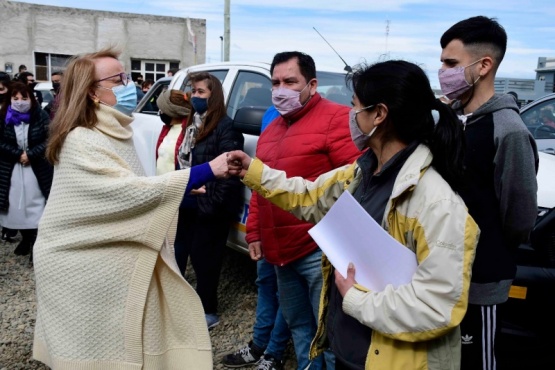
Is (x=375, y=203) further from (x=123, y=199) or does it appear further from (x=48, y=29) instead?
(x=48, y=29)

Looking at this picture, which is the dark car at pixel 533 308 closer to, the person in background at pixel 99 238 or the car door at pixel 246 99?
the person in background at pixel 99 238

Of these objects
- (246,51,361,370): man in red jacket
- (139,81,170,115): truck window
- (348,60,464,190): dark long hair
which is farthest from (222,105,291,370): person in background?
(139,81,170,115): truck window

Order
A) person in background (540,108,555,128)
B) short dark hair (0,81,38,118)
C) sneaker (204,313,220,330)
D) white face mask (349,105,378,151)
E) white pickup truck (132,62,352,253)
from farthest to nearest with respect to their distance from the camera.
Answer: short dark hair (0,81,38,118), person in background (540,108,555,128), sneaker (204,313,220,330), white pickup truck (132,62,352,253), white face mask (349,105,378,151)

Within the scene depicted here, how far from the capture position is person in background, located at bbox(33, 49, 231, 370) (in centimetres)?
245

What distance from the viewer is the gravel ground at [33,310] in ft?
13.5

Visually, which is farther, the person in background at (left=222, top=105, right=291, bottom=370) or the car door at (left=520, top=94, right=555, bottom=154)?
the car door at (left=520, top=94, right=555, bottom=154)

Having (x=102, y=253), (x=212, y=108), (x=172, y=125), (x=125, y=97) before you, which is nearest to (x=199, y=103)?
(x=212, y=108)

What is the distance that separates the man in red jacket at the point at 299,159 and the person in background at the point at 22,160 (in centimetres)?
385

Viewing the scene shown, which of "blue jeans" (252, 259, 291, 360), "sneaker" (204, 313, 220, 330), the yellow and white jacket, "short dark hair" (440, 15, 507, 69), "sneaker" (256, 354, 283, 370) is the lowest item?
"sneaker" (204, 313, 220, 330)

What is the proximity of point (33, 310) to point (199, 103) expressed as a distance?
2350 millimetres

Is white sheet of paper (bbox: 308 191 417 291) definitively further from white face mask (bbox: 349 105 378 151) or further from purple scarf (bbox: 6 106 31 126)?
purple scarf (bbox: 6 106 31 126)

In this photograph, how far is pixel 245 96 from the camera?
5086 mm

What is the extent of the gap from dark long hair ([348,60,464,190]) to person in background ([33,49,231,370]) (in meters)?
0.92

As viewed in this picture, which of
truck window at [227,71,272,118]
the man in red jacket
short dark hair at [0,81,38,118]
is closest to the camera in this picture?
the man in red jacket
